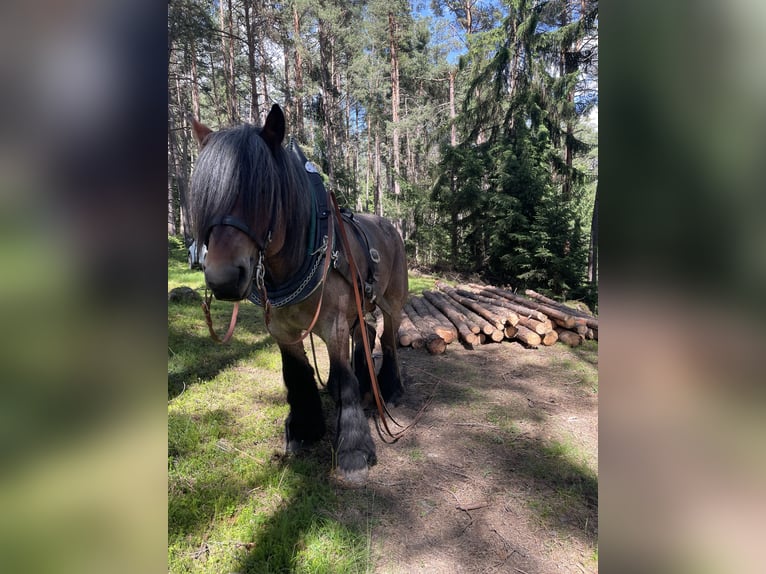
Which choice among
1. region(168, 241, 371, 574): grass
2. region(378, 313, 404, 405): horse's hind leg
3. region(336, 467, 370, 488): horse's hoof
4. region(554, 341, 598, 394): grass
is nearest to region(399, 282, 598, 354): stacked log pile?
region(554, 341, 598, 394): grass

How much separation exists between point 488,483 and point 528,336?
363 cm

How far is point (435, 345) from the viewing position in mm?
5566

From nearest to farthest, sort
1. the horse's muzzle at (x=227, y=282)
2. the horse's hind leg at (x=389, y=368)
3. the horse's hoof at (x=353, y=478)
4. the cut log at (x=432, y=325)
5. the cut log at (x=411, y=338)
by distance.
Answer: the horse's muzzle at (x=227, y=282)
the horse's hoof at (x=353, y=478)
the horse's hind leg at (x=389, y=368)
the cut log at (x=411, y=338)
the cut log at (x=432, y=325)

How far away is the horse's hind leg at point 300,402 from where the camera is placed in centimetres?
292

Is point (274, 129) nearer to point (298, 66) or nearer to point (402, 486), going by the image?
point (402, 486)

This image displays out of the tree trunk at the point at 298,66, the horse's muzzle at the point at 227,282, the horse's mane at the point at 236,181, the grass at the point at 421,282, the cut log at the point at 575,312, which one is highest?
the tree trunk at the point at 298,66

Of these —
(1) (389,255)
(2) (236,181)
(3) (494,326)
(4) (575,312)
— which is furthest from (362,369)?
(4) (575,312)

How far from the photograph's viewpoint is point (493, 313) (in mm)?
6527

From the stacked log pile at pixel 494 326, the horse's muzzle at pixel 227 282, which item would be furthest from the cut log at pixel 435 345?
the horse's muzzle at pixel 227 282

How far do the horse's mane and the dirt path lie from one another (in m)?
1.83

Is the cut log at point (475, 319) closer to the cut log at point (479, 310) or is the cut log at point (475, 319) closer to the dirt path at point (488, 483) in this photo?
the cut log at point (479, 310)

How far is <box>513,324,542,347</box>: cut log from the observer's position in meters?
5.86
